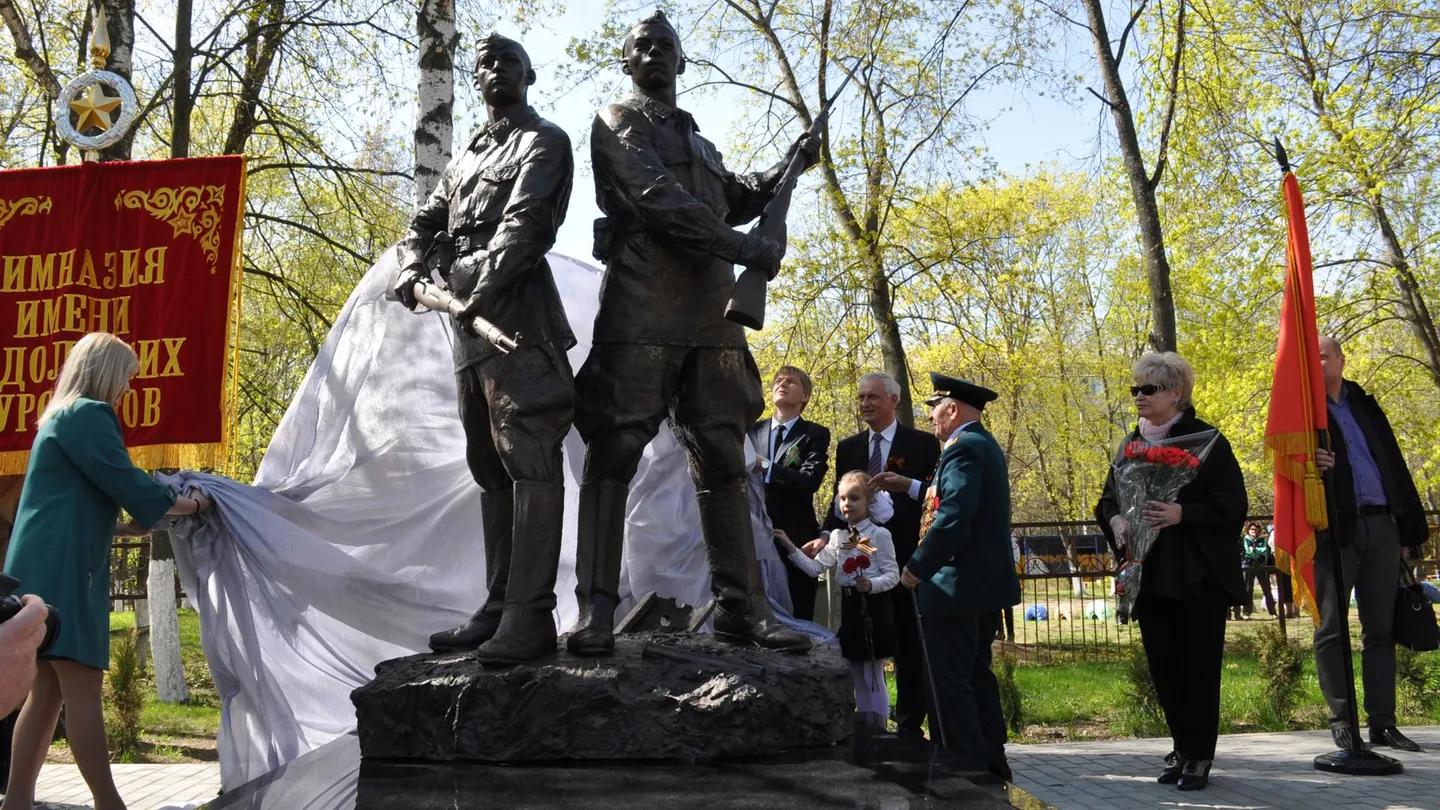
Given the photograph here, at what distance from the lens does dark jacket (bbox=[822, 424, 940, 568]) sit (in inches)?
237

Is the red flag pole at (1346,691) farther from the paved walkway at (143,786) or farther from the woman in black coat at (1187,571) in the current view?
the paved walkway at (143,786)

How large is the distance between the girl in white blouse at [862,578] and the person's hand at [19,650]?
12.9 ft

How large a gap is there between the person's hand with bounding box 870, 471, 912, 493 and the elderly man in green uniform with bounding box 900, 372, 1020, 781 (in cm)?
40

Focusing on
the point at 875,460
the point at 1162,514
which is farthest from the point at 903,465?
the point at 1162,514

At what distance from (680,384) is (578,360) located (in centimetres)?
192

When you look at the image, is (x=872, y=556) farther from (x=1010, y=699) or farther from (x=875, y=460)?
(x=1010, y=699)

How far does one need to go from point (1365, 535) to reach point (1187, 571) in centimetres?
166

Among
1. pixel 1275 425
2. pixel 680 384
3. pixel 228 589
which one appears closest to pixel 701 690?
pixel 680 384

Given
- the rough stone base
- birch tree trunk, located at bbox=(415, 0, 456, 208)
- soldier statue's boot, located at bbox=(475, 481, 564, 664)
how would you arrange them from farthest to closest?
1. birch tree trunk, located at bbox=(415, 0, 456, 208)
2. soldier statue's boot, located at bbox=(475, 481, 564, 664)
3. the rough stone base

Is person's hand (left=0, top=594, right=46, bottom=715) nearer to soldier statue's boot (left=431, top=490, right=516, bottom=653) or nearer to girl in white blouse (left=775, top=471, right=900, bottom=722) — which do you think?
soldier statue's boot (left=431, top=490, right=516, bottom=653)

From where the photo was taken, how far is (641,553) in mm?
5648

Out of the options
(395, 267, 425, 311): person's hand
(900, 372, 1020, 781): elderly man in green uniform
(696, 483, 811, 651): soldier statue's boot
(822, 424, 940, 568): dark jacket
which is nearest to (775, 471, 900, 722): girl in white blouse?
(900, 372, 1020, 781): elderly man in green uniform

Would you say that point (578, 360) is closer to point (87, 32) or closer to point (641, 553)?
point (641, 553)

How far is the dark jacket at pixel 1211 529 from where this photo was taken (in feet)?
16.4
